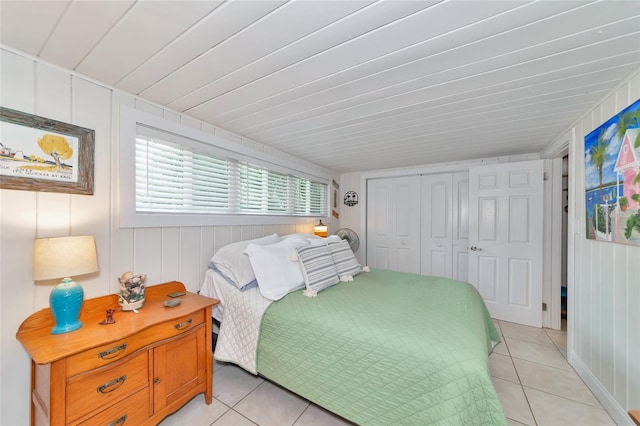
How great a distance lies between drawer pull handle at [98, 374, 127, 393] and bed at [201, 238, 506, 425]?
2.32 feet

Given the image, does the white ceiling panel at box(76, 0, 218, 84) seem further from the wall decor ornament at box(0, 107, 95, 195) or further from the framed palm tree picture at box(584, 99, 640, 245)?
the framed palm tree picture at box(584, 99, 640, 245)

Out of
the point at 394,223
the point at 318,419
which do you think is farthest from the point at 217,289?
the point at 394,223

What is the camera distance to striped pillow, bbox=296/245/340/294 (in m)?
2.07

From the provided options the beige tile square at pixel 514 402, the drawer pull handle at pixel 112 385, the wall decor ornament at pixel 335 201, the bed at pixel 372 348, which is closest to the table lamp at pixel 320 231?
the wall decor ornament at pixel 335 201

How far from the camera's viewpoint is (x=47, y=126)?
1380 millimetres

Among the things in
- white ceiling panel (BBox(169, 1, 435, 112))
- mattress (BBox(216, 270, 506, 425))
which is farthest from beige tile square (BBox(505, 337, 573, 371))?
white ceiling panel (BBox(169, 1, 435, 112))

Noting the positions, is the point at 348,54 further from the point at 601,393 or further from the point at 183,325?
the point at 601,393

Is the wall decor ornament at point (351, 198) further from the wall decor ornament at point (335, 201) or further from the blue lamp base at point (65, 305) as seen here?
the blue lamp base at point (65, 305)

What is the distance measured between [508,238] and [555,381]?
1579mm

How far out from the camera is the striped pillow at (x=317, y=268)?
207 cm

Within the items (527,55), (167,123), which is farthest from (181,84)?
(527,55)

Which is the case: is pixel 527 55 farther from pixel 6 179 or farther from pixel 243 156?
pixel 6 179

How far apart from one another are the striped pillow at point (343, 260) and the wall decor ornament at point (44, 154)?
1.99 metres

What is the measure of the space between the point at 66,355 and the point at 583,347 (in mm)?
3375
